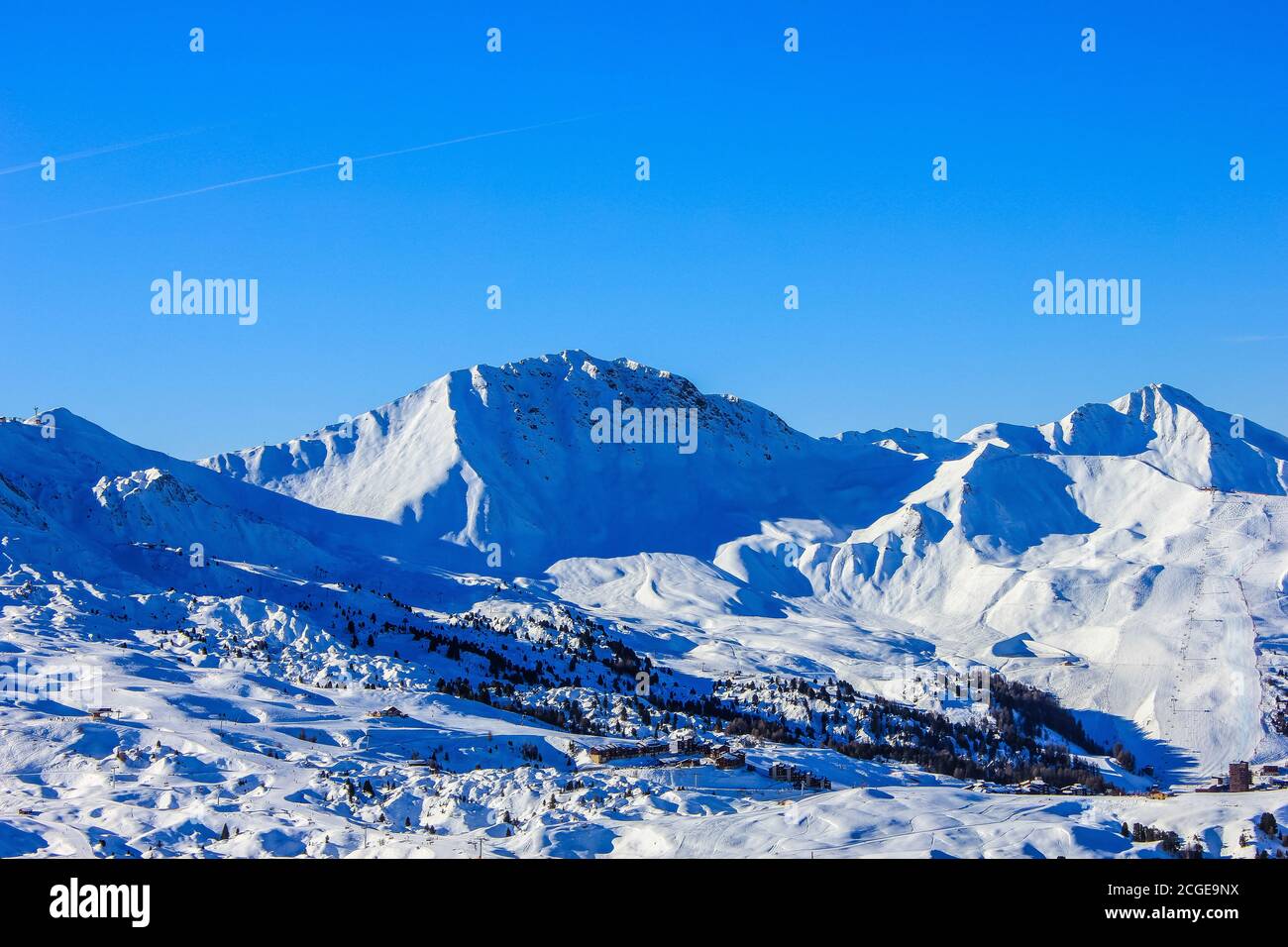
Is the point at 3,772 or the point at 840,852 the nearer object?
the point at 840,852

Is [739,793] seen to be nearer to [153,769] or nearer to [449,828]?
[449,828]
